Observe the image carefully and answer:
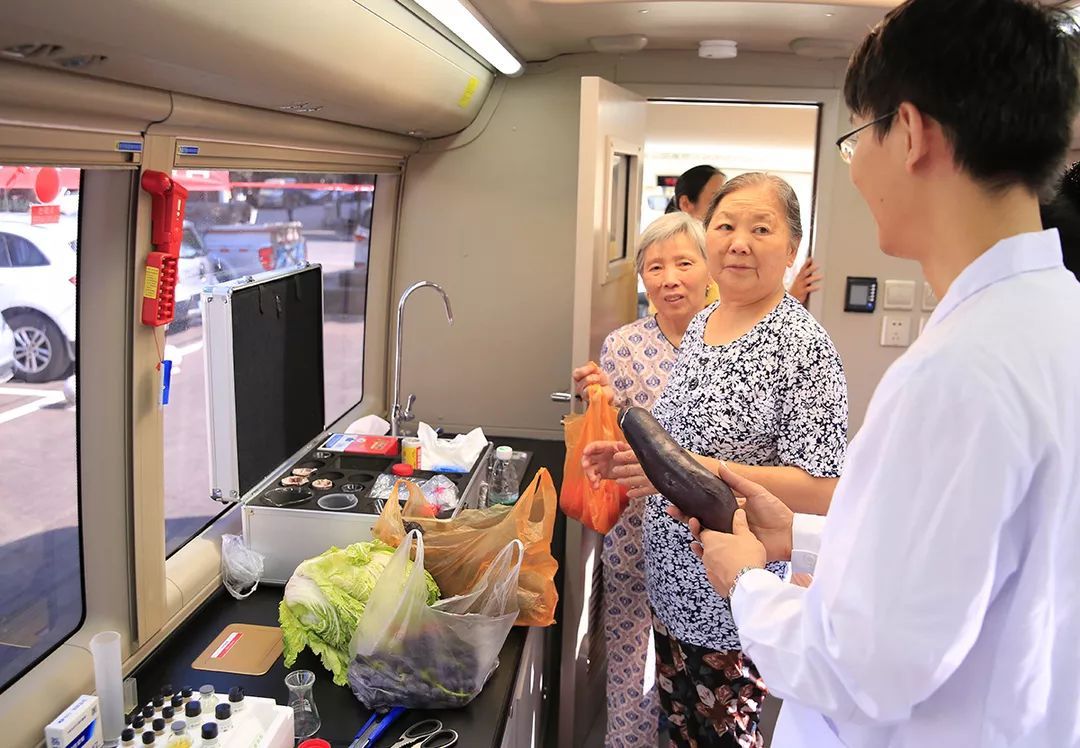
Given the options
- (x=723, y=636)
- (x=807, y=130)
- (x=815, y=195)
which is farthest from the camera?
(x=807, y=130)

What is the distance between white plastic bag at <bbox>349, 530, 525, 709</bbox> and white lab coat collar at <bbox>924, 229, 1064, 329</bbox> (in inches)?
37.1

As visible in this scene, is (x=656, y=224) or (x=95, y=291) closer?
(x=95, y=291)

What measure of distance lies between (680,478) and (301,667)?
831mm

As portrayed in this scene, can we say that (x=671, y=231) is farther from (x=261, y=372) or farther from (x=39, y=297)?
(x=39, y=297)

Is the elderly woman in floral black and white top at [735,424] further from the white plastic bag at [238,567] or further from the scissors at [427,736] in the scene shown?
the white plastic bag at [238,567]

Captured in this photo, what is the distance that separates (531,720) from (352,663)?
0.84m

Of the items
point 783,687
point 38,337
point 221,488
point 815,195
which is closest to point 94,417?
point 38,337

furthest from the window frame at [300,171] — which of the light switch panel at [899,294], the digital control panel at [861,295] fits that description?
the light switch panel at [899,294]

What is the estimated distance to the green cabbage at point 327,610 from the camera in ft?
5.06

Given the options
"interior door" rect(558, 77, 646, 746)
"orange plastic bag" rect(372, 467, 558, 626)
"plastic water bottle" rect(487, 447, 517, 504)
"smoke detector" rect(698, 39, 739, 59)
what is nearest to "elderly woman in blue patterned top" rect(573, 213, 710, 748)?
"interior door" rect(558, 77, 646, 746)

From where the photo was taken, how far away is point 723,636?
5.97ft

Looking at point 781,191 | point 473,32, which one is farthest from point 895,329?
point 473,32

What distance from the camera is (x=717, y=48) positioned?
2.85 m

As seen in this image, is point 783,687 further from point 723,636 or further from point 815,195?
point 815,195
